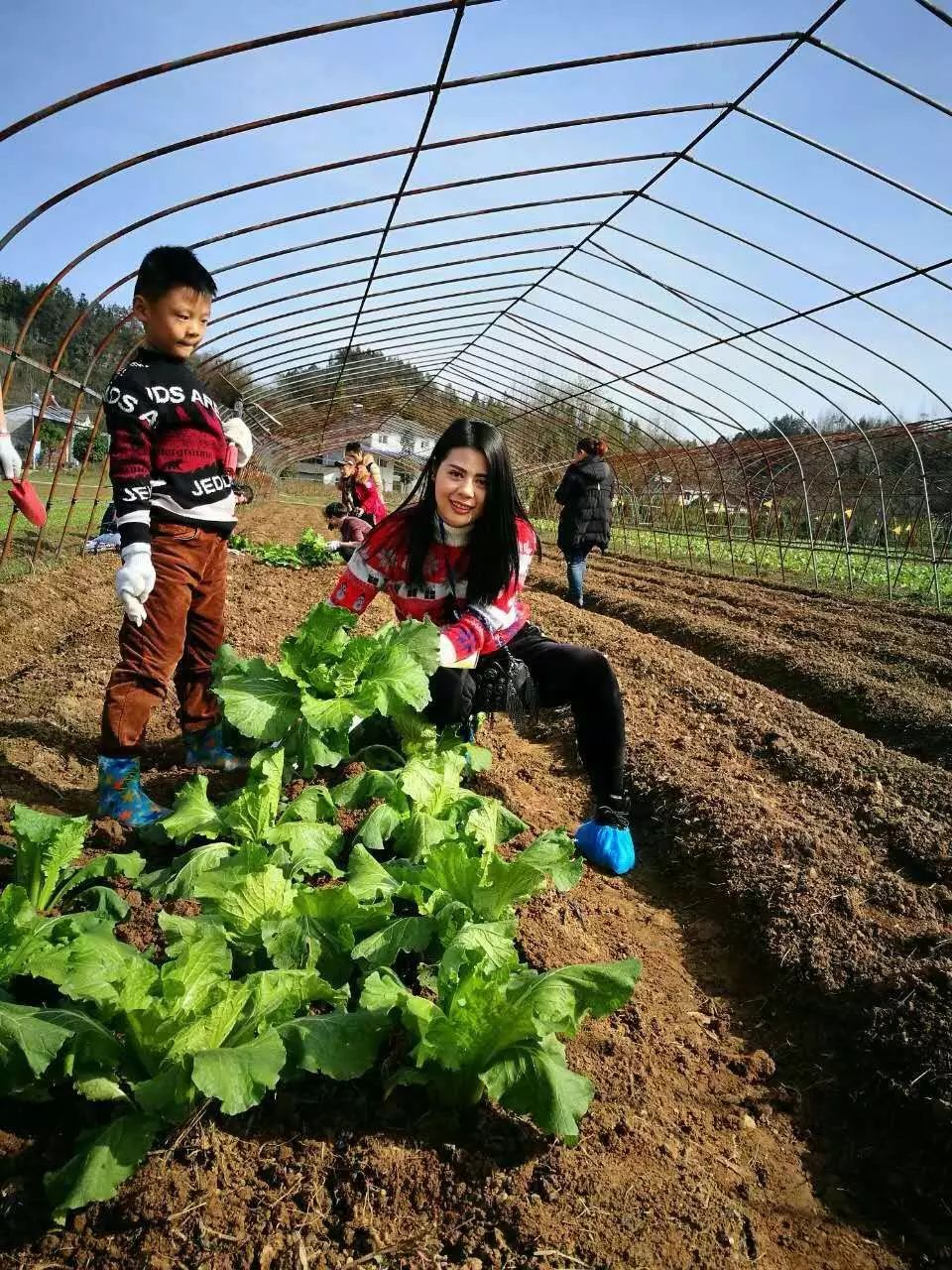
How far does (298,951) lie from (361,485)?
791 cm

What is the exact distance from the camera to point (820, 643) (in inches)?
300

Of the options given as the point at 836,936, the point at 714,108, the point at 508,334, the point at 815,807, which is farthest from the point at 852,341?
the point at 836,936

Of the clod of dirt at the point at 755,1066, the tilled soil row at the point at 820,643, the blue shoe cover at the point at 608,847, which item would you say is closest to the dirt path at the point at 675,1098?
the clod of dirt at the point at 755,1066

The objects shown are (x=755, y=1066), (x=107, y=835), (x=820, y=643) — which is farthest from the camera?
(x=820, y=643)

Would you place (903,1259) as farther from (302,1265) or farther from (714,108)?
(714,108)

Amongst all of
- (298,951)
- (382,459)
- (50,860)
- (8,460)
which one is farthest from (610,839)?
(382,459)

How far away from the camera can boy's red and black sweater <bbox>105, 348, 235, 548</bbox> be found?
8.74ft

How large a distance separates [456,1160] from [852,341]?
8.75 meters

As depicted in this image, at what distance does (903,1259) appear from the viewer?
154 centimetres

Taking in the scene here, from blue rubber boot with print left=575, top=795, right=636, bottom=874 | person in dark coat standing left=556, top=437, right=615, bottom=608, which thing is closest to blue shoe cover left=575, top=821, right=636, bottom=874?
blue rubber boot with print left=575, top=795, right=636, bottom=874

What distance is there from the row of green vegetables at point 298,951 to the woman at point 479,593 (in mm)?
243

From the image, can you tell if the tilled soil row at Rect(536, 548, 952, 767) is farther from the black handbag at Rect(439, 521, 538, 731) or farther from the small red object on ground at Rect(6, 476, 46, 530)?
the small red object on ground at Rect(6, 476, 46, 530)

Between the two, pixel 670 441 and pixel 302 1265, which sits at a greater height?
pixel 670 441

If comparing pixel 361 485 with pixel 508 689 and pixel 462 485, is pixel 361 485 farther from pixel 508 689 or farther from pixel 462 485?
pixel 508 689
